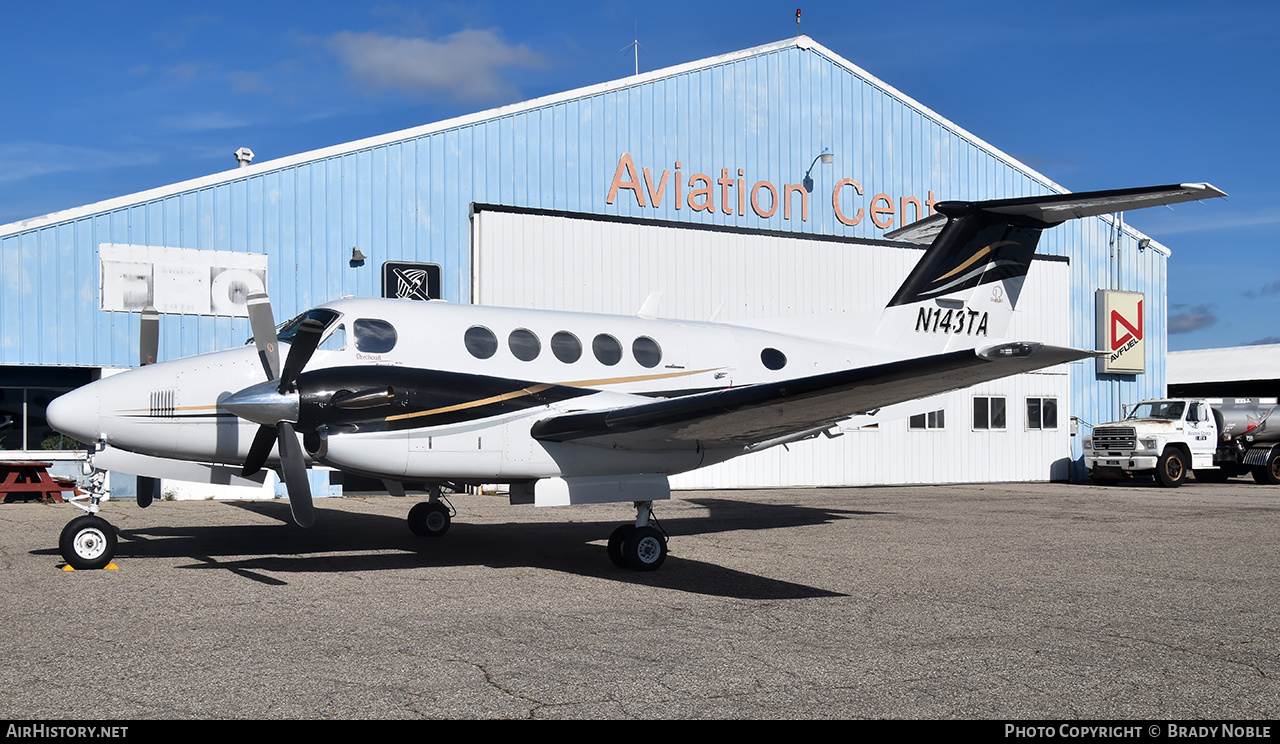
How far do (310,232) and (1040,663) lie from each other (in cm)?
1848

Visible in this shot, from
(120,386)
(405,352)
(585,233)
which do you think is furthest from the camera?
(585,233)

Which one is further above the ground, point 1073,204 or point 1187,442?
point 1073,204

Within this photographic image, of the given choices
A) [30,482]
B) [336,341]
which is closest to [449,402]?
Result: [336,341]

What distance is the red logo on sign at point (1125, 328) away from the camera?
101 feet

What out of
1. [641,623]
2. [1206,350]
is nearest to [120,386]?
[641,623]

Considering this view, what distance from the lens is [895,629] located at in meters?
7.77

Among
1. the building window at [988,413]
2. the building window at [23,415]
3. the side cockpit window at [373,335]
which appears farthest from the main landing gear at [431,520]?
the building window at [988,413]

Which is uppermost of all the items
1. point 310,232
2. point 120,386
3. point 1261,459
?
point 310,232

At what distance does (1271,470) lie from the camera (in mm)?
30406

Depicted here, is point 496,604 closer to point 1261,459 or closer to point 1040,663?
point 1040,663

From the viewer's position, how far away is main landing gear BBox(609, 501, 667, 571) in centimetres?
1104

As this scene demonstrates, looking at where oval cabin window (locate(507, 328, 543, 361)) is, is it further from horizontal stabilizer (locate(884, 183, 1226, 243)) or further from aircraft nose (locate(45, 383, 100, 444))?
horizontal stabilizer (locate(884, 183, 1226, 243))

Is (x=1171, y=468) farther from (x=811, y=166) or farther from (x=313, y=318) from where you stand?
(x=313, y=318)

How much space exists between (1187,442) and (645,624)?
25.6 m
